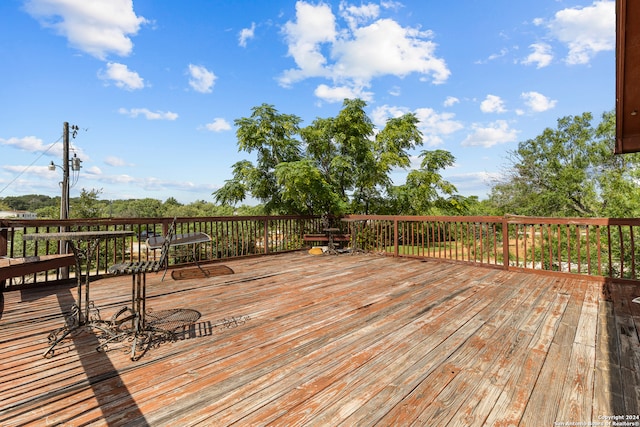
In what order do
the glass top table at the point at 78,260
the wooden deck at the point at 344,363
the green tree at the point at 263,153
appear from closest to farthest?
the wooden deck at the point at 344,363, the glass top table at the point at 78,260, the green tree at the point at 263,153

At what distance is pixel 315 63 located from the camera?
1227 centimetres

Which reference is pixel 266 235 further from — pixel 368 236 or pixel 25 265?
pixel 25 265

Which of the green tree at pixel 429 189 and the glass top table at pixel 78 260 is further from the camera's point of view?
the green tree at pixel 429 189

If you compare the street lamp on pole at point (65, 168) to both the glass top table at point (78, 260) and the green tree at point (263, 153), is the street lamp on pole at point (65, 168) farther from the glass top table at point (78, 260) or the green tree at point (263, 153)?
the glass top table at point (78, 260)

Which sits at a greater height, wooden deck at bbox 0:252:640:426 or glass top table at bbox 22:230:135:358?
glass top table at bbox 22:230:135:358

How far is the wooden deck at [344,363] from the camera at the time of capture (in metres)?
1.29

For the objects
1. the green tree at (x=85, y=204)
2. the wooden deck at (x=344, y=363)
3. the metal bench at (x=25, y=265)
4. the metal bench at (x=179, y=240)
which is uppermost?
the green tree at (x=85, y=204)

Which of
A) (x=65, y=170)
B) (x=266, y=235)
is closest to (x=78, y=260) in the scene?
(x=266, y=235)

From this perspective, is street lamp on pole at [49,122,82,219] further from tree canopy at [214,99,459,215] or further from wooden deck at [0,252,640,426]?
wooden deck at [0,252,640,426]

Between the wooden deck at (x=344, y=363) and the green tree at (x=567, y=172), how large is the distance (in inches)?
446

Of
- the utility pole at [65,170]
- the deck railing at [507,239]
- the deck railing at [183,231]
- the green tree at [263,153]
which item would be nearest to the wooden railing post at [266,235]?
the deck railing at [183,231]

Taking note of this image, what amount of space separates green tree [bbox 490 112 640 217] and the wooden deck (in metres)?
11.3

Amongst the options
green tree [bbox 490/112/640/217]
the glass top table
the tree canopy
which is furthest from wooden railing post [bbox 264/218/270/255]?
green tree [bbox 490/112/640/217]

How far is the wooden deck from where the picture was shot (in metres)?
1.29
